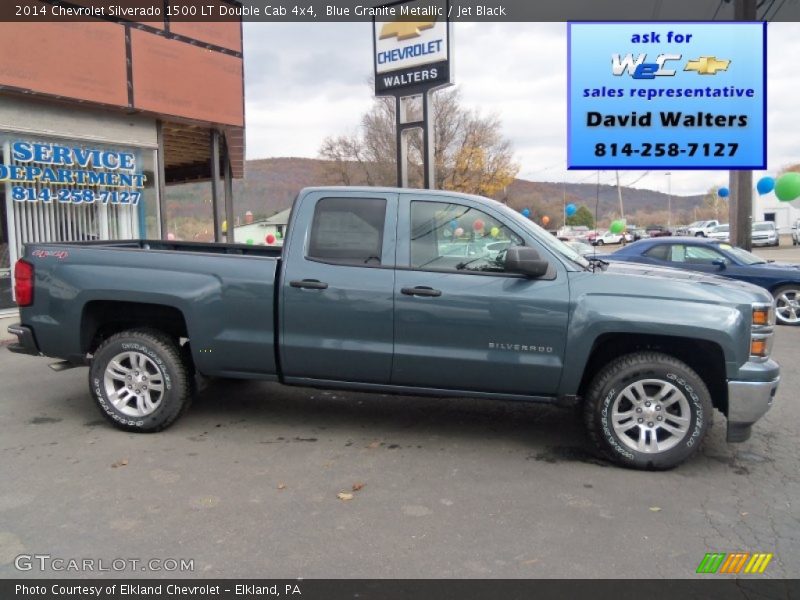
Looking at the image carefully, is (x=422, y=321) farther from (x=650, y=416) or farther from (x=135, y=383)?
(x=135, y=383)

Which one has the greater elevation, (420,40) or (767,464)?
(420,40)

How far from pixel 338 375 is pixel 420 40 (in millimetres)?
10425

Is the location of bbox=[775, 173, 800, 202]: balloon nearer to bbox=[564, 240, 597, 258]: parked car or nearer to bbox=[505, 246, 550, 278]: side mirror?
bbox=[564, 240, 597, 258]: parked car

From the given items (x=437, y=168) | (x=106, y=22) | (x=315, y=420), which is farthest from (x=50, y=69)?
(x=437, y=168)

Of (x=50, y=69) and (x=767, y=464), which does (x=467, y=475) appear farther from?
(x=50, y=69)

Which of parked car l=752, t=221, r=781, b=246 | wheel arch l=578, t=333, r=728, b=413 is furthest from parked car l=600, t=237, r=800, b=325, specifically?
parked car l=752, t=221, r=781, b=246

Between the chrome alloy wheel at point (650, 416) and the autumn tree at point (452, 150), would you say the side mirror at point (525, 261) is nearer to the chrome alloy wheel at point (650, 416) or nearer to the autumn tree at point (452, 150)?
the chrome alloy wheel at point (650, 416)

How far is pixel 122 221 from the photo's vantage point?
12.2 metres

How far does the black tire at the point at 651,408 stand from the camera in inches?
176

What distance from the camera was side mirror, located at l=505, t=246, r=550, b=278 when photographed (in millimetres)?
4461

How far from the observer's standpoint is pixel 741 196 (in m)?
13.6

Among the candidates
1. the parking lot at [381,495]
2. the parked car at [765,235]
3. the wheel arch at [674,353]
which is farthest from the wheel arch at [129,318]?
the parked car at [765,235]

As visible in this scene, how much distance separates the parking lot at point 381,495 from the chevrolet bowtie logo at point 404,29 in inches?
387

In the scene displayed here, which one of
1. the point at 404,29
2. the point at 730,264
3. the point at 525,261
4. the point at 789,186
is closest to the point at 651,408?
the point at 525,261
